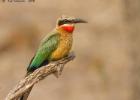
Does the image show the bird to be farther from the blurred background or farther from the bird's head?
the blurred background

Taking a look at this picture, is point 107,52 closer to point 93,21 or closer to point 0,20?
point 93,21

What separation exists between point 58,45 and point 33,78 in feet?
0.85

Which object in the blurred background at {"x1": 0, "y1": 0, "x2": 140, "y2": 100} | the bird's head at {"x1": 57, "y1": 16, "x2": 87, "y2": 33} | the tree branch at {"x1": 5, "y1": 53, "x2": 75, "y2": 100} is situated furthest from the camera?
the blurred background at {"x1": 0, "y1": 0, "x2": 140, "y2": 100}

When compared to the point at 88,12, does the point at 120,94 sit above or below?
below

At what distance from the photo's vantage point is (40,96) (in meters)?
5.35

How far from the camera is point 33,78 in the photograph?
2.72 m

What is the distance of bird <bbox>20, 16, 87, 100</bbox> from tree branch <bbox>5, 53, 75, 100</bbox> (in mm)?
54

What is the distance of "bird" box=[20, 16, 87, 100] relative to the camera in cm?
286

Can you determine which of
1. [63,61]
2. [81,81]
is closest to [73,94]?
[81,81]

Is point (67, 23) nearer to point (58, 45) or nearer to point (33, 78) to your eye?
point (58, 45)

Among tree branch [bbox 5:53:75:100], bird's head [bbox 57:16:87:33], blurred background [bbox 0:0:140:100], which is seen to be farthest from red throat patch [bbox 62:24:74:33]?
blurred background [bbox 0:0:140:100]

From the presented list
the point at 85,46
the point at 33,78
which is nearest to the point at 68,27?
the point at 33,78

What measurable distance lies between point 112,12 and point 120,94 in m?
0.58

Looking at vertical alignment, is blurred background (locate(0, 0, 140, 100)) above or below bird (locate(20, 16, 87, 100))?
below
